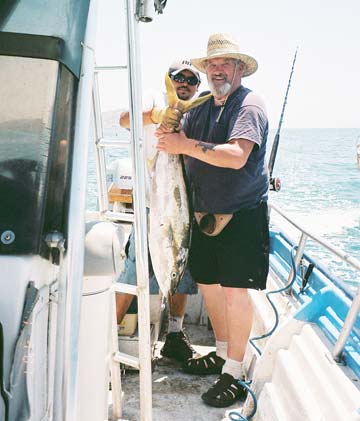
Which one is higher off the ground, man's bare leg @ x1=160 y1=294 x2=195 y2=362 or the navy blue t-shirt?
the navy blue t-shirt

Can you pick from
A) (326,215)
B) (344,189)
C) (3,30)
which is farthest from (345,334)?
(344,189)

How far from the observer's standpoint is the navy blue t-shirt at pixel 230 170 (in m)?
2.57

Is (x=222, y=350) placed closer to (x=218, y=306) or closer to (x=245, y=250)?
(x=218, y=306)

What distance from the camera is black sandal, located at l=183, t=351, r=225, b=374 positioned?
9.62 feet

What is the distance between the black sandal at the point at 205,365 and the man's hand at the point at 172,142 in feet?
4.56

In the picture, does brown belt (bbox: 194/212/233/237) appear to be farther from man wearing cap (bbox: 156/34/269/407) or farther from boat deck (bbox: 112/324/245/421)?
boat deck (bbox: 112/324/245/421)

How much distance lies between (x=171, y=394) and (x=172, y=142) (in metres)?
1.47


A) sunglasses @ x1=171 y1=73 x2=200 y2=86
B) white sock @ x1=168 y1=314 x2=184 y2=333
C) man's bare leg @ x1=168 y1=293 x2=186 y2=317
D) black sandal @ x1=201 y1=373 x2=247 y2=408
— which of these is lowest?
black sandal @ x1=201 y1=373 x2=247 y2=408

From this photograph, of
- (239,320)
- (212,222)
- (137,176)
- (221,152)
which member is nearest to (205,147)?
(221,152)

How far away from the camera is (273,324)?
9.84 feet

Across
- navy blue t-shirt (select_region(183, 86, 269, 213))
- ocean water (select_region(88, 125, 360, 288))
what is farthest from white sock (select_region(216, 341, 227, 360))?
ocean water (select_region(88, 125, 360, 288))

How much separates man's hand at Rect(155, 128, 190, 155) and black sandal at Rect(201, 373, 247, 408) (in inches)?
52.9

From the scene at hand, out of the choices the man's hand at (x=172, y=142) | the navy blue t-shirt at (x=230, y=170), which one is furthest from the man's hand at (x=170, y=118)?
the navy blue t-shirt at (x=230, y=170)

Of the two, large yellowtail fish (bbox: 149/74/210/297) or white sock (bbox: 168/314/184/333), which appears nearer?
large yellowtail fish (bbox: 149/74/210/297)
